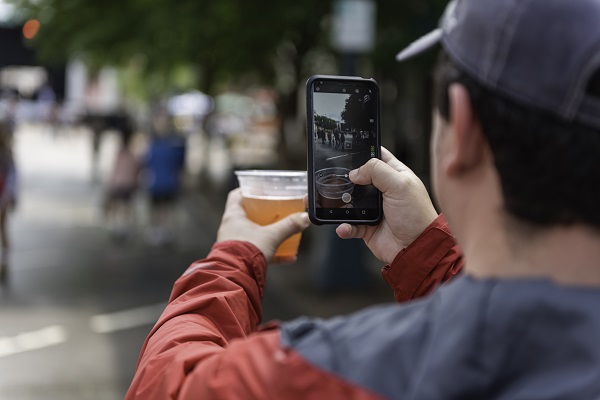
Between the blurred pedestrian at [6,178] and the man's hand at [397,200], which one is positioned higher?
the man's hand at [397,200]

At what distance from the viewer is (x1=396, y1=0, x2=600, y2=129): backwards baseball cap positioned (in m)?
1.14

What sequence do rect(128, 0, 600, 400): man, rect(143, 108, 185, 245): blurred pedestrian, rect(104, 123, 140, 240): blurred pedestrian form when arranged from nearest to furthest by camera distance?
rect(128, 0, 600, 400): man → rect(143, 108, 185, 245): blurred pedestrian → rect(104, 123, 140, 240): blurred pedestrian

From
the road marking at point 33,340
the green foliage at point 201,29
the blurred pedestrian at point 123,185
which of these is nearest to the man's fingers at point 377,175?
the road marking at point 33,340

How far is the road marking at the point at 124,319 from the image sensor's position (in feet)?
28.4

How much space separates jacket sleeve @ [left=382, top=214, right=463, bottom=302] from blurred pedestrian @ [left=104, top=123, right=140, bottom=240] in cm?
1303

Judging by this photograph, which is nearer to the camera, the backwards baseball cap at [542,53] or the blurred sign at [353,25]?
the backwards baseball cap at [542,53]

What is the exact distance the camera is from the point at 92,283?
35.8ft

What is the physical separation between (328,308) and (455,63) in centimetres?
868

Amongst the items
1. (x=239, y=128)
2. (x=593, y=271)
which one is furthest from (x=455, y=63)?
(x=239, y=128)

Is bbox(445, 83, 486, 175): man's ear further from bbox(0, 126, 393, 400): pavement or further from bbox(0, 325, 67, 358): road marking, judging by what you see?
bbox(0, 325, 67, 358): road marking

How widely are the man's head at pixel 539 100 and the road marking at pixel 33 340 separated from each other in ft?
23.0

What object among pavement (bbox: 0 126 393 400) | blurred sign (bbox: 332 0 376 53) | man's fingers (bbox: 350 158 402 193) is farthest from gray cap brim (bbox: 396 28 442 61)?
blurred sign (bbox: 332 0 376 53)

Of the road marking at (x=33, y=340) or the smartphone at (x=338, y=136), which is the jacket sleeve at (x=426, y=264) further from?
the road marking at (x=33, y=340)

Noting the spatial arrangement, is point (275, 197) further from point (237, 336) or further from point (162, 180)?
point (162, 180)
